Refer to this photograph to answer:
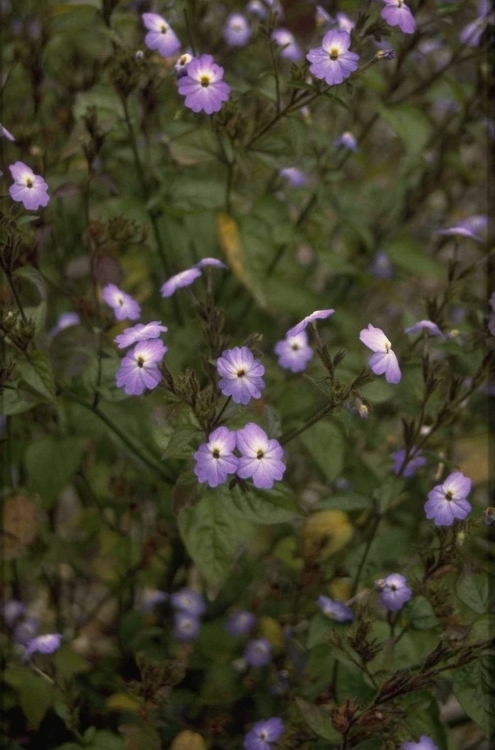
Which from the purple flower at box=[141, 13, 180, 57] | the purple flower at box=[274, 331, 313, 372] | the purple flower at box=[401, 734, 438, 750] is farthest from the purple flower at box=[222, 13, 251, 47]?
the purple flower at box=[401, 734, 438, 750]

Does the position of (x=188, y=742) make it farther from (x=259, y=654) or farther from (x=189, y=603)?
(x=189, y=603)

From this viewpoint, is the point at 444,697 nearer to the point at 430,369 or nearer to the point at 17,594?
the point at 430,369

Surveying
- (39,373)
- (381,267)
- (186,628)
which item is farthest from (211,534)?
(381,267)

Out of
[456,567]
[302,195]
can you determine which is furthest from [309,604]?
[302,195]

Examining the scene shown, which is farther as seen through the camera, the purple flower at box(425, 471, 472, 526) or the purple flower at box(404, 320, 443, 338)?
the purple flower at box(404, 320, 443, 338)

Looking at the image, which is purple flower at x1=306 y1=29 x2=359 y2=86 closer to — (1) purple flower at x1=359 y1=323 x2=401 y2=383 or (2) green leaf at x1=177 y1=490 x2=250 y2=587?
(1) purple flower at x1=359 y1=323 x2=401 y2=383
